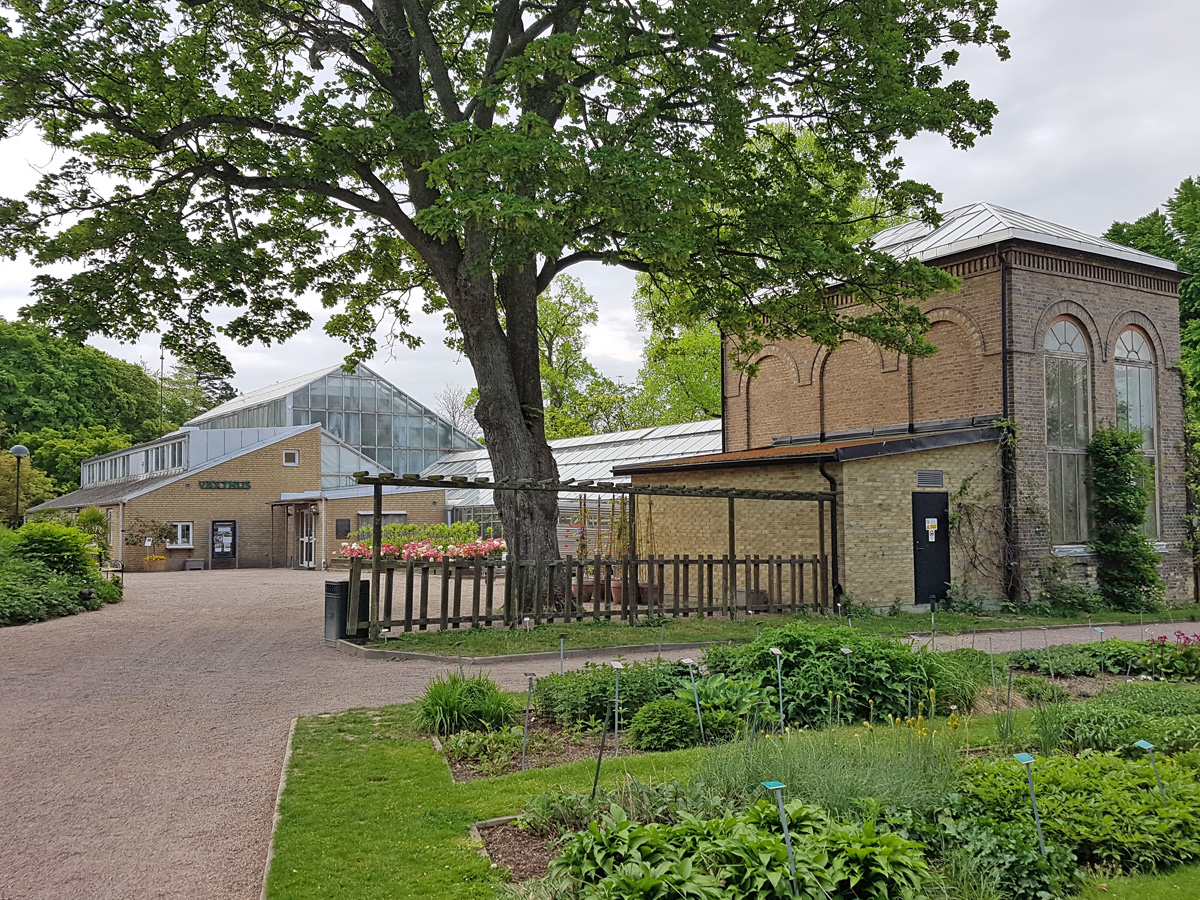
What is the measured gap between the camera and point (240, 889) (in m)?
4.54

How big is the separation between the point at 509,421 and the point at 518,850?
11843 mm

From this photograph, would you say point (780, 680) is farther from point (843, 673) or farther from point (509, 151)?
point (509, 151)

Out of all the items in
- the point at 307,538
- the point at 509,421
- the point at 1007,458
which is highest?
the point at 509,421

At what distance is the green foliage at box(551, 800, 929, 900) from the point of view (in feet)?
12.3

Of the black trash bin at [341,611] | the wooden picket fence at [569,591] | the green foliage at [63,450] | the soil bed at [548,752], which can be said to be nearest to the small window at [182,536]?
the green foliage at [63,450]

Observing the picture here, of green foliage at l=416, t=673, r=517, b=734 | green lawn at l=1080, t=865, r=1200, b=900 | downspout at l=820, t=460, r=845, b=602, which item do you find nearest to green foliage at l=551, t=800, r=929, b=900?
green lawn at l=1080, t=865, r=1200, b=900

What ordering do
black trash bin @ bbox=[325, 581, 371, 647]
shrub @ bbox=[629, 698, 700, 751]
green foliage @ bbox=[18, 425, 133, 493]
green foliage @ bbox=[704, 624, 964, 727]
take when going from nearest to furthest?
1. shrub @ bbox=[629, 698, 700, 751]
2. green foliage @ bbox=[704, 624, 964, 727]
3. black trash bin @ bbox=[325, 581, 371, 647]
4. green foliage @ bbox=[18, 425, 133, 493]

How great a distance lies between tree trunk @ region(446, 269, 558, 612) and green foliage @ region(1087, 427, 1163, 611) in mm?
12252

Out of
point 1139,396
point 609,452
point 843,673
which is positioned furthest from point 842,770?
point 609,452

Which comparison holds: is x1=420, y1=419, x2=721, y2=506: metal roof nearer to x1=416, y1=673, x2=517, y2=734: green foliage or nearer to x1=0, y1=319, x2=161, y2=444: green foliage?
x1=416, y1=673, x2=517, y2=734: green foliage

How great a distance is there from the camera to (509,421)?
16297 mm

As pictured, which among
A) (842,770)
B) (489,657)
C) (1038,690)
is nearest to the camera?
(842,770)

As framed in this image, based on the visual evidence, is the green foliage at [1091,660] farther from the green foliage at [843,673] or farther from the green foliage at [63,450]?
the green foliage at [63,450]

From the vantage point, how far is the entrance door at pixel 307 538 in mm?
38281
